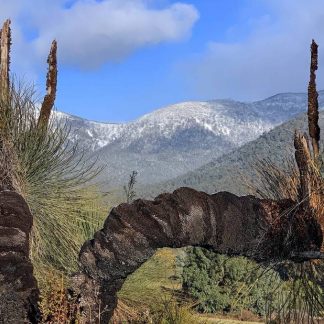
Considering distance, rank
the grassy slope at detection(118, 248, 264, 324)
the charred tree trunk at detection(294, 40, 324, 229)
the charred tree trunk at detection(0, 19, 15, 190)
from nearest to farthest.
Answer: the charred tree trunk at detection(294, 40, 324, 229) < the charred tree trunk at detection(0, 19, 15, 190) < the grassy slope at detection(118, 248, 264, 324)

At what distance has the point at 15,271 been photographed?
27.2ft

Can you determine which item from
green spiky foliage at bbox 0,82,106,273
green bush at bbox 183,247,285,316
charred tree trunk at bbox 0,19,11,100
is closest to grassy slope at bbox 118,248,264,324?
green spiky foliage at bbox 0,82,106,273

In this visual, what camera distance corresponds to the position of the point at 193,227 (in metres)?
7.65

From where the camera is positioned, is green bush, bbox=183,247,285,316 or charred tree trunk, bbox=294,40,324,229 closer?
charred tree trunk, bbox=294,40,324,229

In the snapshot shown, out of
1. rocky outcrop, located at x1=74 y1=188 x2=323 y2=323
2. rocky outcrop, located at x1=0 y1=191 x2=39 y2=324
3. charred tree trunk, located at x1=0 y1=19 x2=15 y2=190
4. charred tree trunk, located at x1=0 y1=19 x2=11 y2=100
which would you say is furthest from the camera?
charred tree trunk, located at x1=0 y1=19 x2=11 y2=100

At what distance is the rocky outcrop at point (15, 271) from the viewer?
26.7 feet

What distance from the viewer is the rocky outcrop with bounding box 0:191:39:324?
8148mm

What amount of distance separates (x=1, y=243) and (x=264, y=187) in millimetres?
3287

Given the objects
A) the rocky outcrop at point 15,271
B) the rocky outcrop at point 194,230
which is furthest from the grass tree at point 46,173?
the rocky outcrop at point 194,230

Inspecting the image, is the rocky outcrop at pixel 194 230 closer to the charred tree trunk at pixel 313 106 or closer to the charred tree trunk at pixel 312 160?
the charred tree trunk at pixel 312 160

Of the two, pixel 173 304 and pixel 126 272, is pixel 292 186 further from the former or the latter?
pixel 173 304

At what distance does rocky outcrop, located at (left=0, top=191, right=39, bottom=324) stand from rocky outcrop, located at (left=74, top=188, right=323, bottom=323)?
0.83 meters

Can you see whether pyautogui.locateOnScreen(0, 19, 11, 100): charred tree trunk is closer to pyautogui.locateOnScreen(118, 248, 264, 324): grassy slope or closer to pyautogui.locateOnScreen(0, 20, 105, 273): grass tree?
pyautogui.locateOnScreen(0, 20, 105, 273): grass tree

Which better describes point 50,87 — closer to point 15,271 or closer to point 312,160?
point 15,271
